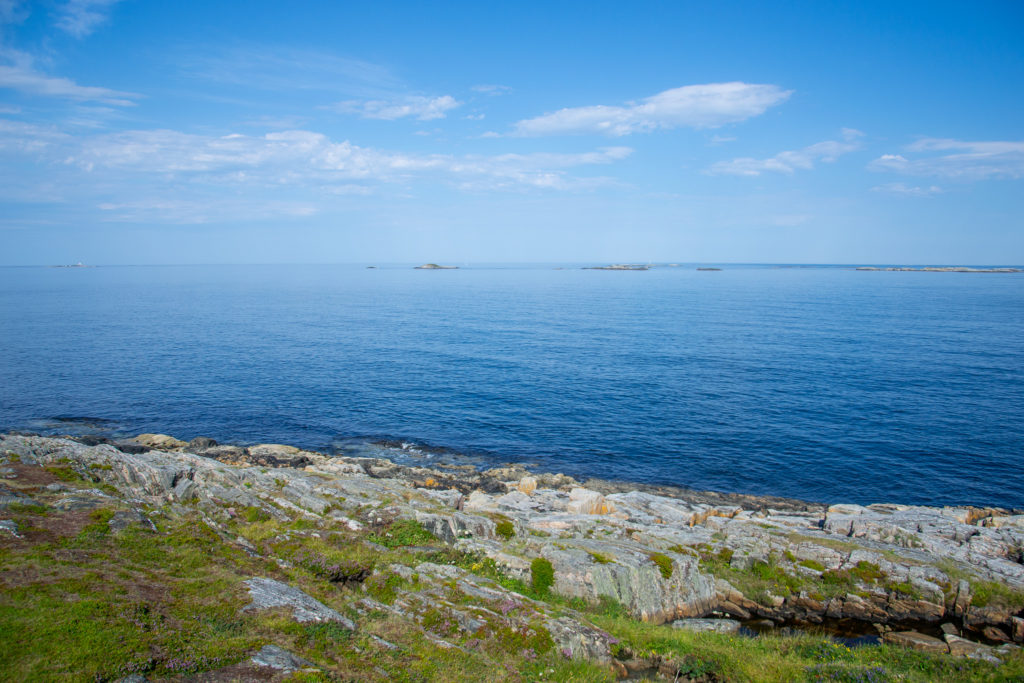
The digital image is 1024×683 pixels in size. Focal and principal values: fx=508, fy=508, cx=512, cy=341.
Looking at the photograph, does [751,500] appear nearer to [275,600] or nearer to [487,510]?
[487,510]

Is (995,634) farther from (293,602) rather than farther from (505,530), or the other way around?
(293,602)

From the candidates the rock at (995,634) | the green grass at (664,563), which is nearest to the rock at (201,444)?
the green grass at (664,563)

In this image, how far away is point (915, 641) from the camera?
24.9m

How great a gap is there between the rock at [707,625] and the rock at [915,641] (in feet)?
24.6

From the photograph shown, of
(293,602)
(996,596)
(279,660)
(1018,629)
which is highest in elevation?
(279,660)

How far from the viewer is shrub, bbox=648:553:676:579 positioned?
90.1ft

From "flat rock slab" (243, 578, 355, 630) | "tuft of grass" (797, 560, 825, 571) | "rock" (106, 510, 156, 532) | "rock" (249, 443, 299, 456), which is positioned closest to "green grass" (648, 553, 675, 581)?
"tuft of grass" (797, 560, 825, 571)

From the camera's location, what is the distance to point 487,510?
33.5 metres

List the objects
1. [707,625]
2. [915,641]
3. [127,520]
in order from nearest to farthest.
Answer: [127,520] < [915,641] < [707,625]

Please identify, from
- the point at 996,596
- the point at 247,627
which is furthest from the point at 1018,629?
the point at 247,627

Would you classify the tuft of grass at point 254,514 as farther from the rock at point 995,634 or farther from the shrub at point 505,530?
the rock at point 995,634

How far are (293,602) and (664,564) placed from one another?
18.8 m

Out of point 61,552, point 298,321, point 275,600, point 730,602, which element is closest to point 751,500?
point 730,602

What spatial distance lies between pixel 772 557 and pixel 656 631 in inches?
428
